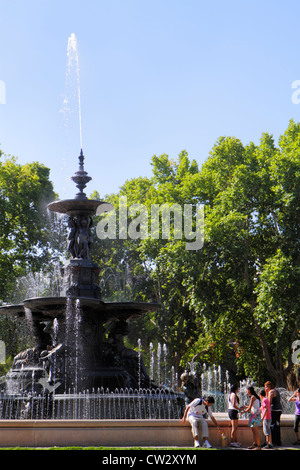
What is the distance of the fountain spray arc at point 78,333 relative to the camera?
15273 millimetres

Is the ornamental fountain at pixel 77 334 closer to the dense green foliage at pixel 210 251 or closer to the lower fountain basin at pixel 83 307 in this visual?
the lower fountain basin at pixel 83 307

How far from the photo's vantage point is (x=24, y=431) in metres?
10.6

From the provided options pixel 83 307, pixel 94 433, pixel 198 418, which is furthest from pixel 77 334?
pixel 198 418

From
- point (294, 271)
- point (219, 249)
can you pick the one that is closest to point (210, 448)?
point (294, 271)

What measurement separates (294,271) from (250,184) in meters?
5.28

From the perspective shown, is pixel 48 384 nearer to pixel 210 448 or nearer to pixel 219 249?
pixel 210 448

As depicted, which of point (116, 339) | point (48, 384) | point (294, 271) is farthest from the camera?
point (294, 271)

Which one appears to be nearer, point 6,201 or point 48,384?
→ point 48,384

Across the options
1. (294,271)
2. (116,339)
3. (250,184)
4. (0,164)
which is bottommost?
(116,339)

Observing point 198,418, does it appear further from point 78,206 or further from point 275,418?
point 78,206

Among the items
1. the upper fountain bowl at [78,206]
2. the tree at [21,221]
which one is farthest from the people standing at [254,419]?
the tree at [21,221]

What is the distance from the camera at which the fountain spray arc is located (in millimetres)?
15273

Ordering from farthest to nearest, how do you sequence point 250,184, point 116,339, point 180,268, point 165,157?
point 165,157
point 180,268
point 250,184
point 116,339

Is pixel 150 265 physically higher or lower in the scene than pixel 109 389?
higher
